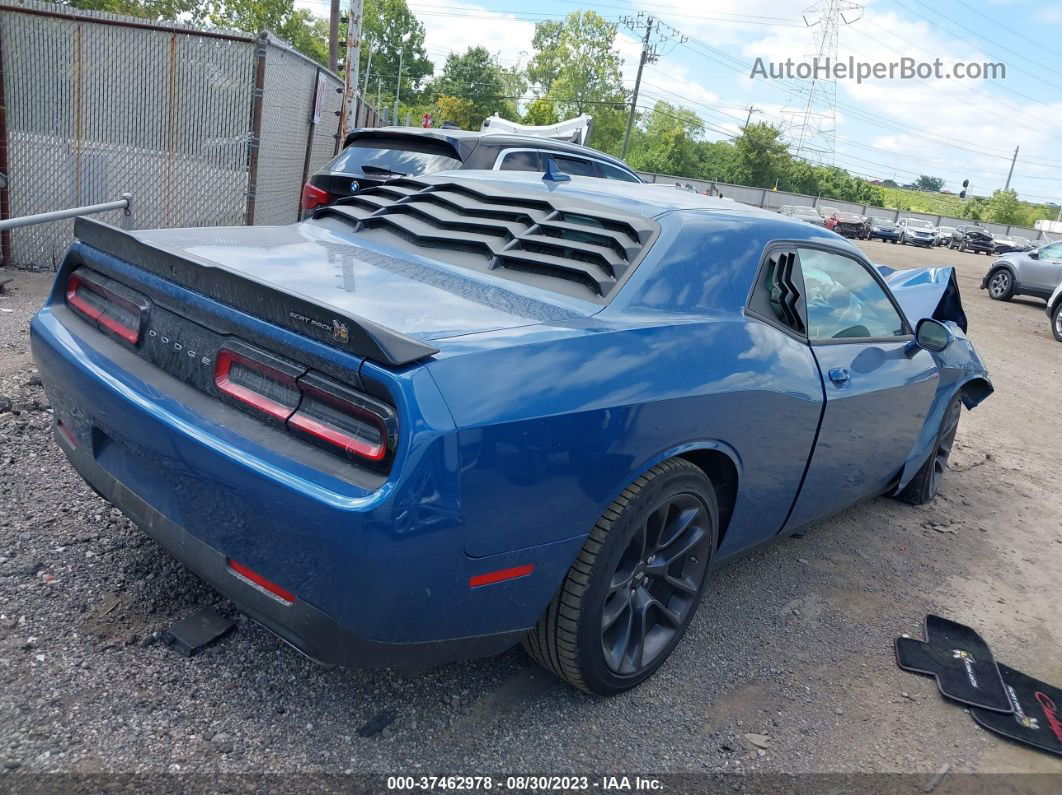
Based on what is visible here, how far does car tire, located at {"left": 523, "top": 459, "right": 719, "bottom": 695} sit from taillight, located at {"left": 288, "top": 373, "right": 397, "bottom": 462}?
0.78 metres

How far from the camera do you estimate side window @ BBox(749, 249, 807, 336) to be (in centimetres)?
319

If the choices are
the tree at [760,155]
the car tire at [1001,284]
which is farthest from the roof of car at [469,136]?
the tree at [760,155]

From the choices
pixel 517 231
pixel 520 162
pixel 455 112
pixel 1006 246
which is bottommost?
pixel 1006 246

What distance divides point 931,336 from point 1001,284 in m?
17.8

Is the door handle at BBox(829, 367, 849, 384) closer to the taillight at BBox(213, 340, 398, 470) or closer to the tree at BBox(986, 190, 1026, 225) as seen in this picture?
the taillight at BBox(213, 340, 398, 470)

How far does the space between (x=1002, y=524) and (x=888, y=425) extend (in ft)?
5.80

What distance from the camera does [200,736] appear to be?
7.53 ft

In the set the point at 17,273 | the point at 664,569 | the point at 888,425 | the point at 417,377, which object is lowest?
the point at 17,273

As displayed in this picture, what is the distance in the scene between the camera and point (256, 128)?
26.0 feet

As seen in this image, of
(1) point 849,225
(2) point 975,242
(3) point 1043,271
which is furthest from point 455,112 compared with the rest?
(3) point 1043,271

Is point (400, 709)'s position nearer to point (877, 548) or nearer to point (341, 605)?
point (341, 605)

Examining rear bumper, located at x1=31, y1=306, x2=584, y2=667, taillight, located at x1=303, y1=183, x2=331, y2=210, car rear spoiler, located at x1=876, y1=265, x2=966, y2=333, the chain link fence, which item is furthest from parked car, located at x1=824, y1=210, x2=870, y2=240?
rear bumper, located at x1=31, y1=306, x2=584, y2=667

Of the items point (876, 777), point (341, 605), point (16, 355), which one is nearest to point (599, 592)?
point (341, 605)

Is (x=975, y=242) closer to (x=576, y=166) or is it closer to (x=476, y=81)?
(x=576, y=166)
